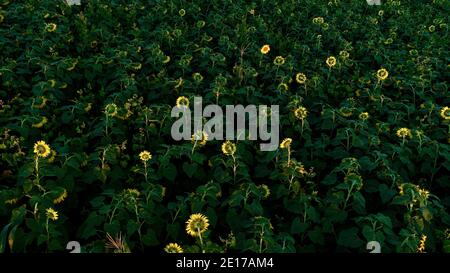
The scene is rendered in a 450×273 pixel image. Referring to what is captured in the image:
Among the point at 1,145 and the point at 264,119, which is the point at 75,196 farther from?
the point at 264,119

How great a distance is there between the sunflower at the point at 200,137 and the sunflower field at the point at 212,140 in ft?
0.18

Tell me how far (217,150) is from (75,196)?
1.21 meters

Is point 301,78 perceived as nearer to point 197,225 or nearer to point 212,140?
point 212,140

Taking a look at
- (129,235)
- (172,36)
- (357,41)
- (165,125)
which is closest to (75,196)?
(129,235)

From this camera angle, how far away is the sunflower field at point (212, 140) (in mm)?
3102

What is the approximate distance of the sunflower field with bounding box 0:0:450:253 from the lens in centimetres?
310

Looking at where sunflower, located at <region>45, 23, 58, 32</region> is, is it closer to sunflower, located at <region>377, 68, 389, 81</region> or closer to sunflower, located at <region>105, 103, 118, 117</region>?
sunflower, located at <region>105, 103, 118, 117</region>

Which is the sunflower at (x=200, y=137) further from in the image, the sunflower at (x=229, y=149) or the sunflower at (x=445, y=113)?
the sunflower at (x=445, y=113)

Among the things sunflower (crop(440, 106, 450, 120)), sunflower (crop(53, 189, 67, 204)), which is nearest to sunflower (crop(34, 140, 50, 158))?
sunflower (crop(53, 189, 67, 204))

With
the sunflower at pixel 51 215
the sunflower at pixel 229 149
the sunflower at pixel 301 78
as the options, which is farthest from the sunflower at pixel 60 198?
the sunflower at pixel 301 78

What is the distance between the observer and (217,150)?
402 centimetres

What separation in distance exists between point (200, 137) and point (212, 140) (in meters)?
0.34

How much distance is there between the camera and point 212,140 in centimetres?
402

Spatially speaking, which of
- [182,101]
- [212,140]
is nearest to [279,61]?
[182,101]
